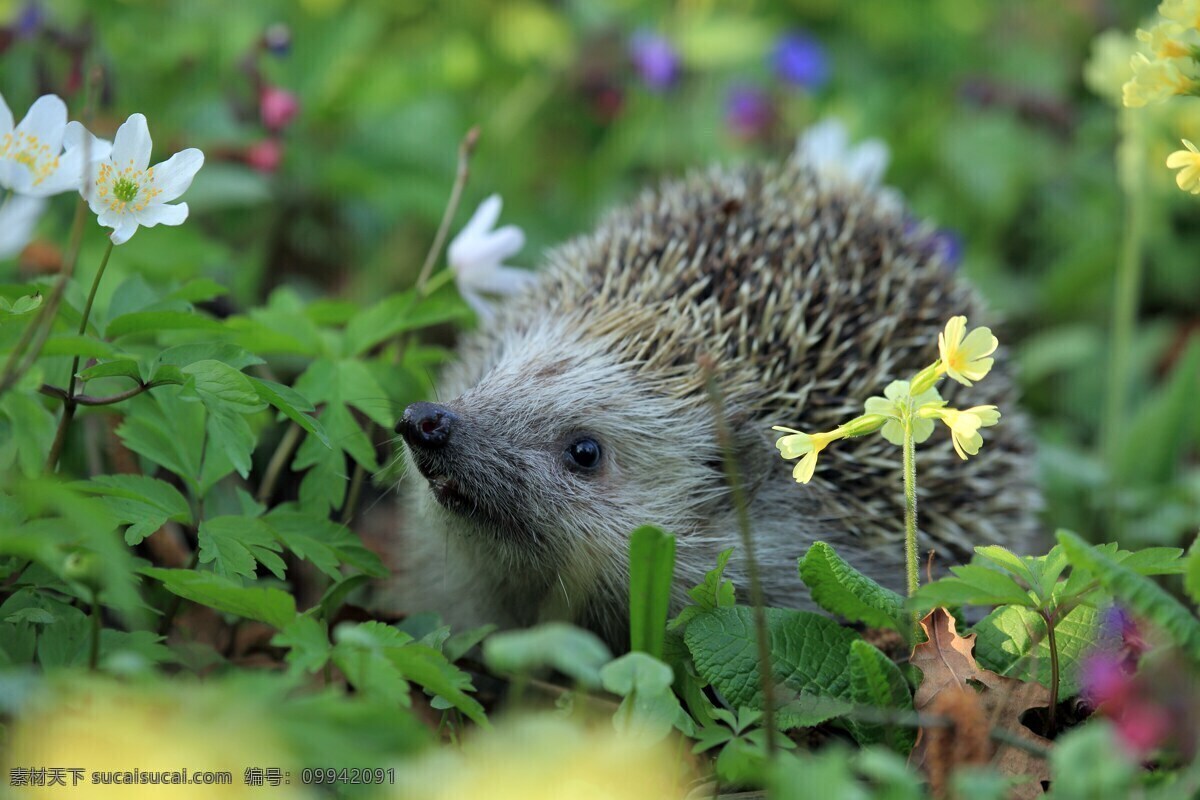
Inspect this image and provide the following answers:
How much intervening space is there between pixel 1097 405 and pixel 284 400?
3.26 meters

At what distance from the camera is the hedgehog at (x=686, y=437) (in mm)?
2668

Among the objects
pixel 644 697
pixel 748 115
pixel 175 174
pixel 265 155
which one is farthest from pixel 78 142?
pixel 748 115

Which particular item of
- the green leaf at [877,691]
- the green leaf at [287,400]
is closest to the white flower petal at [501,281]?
the green leaf at [287,400]

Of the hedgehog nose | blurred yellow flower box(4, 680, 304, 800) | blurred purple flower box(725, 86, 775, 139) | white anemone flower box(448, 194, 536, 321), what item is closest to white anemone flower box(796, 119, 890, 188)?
blurred purple flower box(725, 86, 775, 139)

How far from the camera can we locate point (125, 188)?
2.00 meters

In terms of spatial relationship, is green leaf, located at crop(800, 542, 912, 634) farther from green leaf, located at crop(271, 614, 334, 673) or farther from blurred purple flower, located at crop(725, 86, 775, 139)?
blurred purple flower, located at crop(725, 86, 775, 139)

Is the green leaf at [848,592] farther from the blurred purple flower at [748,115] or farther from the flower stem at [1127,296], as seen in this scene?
the blurred purple flower at [748,115]

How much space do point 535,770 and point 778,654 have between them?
0.80 m

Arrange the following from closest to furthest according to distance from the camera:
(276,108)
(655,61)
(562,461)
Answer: (562,461), (276,108), (655,61)

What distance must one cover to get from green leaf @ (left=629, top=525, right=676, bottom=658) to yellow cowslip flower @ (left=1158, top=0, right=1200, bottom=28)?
129 centimetres

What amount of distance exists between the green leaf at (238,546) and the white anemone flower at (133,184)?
20.9 inches

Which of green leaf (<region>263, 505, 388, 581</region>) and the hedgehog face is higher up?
the hedgehog face

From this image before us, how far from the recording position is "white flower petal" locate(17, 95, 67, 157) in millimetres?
1964

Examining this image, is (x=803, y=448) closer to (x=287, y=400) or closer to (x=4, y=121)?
(x=287, y=400)
